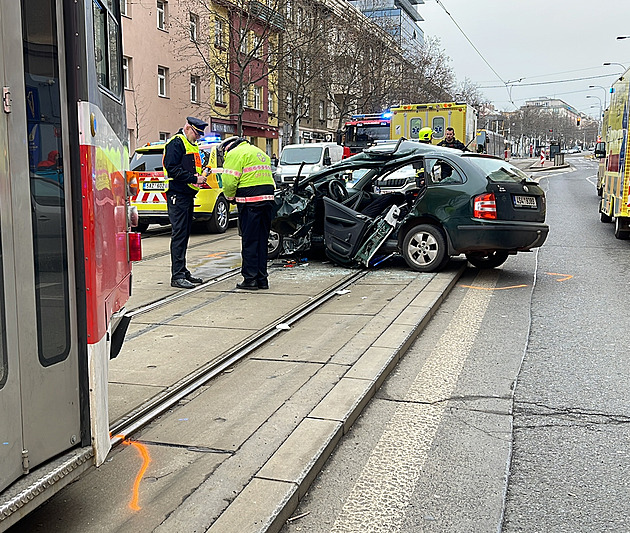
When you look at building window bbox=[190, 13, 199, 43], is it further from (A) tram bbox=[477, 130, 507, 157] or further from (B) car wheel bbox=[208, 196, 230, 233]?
(B) car wheel bbox=[208, 196, 230, 233]

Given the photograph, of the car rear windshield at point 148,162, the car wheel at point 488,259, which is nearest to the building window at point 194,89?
the car rear windshield at point 148,162

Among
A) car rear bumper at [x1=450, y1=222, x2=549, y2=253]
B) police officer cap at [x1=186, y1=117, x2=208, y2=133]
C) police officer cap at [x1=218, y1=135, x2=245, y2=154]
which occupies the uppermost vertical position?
police officer cap at [x1=186, y1=117, x2=208, y2=133]

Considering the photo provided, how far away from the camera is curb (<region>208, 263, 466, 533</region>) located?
3.14 m

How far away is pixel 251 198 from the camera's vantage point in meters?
8.36

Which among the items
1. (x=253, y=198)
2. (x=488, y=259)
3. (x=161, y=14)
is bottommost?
(x=488, y=259)

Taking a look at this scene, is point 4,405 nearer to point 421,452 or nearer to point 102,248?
point 102,248

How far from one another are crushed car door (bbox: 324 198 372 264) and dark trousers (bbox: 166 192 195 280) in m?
2.05

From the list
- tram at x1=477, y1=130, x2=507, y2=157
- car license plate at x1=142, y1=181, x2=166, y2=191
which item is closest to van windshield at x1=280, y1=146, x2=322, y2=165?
car license plate at x1=142, y1=181, x2=166, y2=191

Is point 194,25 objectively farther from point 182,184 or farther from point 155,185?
point 182,184

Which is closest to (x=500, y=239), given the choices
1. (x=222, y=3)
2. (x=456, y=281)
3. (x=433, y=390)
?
(x=456, y=281)

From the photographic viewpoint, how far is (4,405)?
239 cm

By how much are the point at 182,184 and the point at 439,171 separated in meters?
3.45

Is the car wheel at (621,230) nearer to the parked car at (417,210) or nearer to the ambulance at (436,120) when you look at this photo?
the parked car at (417,210)

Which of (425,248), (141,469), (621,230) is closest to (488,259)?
(425,248)
